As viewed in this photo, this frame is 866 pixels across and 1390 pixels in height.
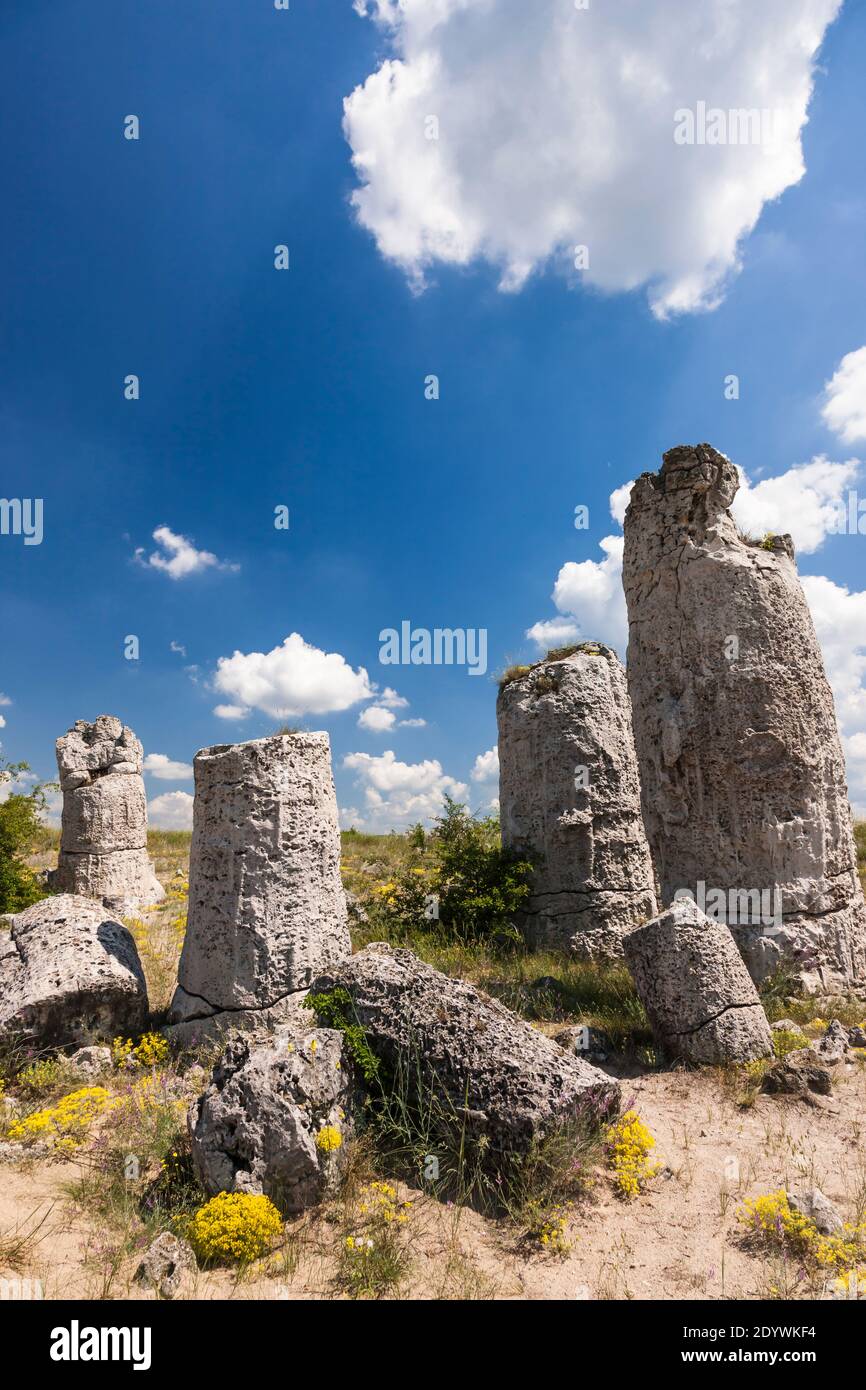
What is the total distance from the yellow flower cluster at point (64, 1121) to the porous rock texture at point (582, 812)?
5.37 m

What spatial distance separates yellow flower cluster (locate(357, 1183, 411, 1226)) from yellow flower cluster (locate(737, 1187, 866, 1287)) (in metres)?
1.83

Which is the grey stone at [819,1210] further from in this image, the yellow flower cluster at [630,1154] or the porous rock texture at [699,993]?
the porous rock texture at [699,993]

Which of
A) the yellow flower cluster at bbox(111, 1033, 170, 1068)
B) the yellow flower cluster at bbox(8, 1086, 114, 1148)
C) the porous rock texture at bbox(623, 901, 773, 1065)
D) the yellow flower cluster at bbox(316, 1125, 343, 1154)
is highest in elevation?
the porous rock texture at bbox(623, 901, 773, 1065)

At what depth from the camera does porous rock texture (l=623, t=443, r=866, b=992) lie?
7426 mm

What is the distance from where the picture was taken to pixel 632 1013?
679 cm

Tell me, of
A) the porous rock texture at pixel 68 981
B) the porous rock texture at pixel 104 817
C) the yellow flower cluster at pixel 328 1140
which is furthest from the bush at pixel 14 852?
the yellow flower cluster at pixel 328 1140

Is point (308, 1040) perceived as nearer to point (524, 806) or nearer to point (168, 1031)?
point (168, 1031)

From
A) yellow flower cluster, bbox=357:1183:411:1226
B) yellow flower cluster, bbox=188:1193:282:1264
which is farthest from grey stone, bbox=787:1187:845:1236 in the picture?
yellow flower cluster, bbox=188:1193:282:1264

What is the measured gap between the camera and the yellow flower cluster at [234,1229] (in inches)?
145

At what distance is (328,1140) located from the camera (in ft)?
14.0

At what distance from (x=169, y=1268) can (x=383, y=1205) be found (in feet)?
3.75

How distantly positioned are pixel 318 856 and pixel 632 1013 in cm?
330

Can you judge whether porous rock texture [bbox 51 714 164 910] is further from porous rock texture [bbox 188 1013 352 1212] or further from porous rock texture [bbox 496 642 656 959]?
porous rock texture [bbox 188 1013 352 1212]
